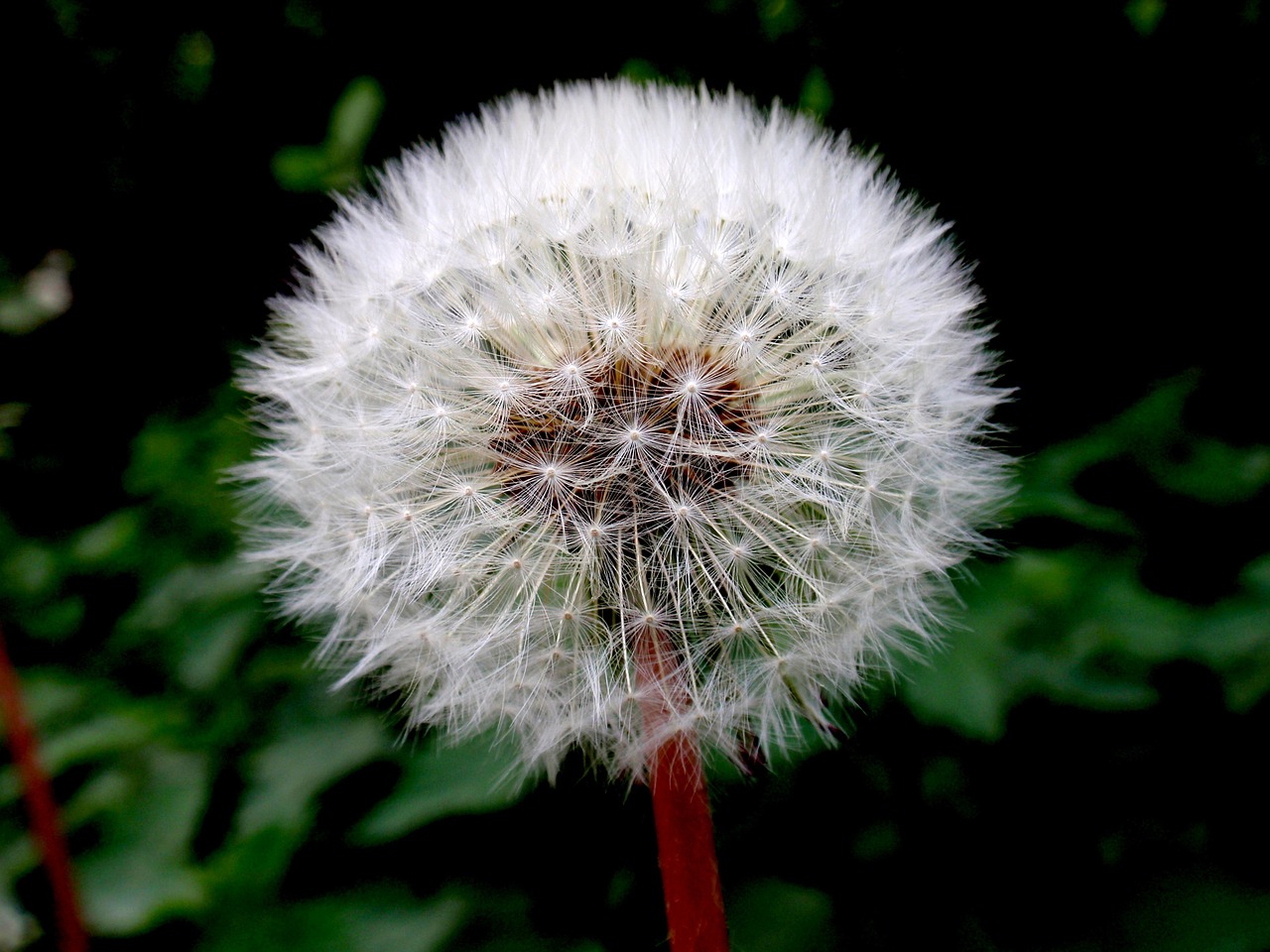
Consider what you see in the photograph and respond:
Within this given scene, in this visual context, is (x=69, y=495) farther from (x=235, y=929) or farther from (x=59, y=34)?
(x=235, y=929)

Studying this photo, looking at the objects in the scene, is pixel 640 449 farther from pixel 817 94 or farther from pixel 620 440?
pixel 817 94

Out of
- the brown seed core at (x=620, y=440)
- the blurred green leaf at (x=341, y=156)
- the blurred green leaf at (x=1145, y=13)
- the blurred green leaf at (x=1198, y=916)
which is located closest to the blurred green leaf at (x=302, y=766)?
the brown seed core at (x=620, y=440)

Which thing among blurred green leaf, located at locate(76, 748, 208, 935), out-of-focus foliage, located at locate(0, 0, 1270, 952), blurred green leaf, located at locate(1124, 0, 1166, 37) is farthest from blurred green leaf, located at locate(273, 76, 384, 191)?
blurred green leaf, located at locate(1124, 0, 1166, 37)

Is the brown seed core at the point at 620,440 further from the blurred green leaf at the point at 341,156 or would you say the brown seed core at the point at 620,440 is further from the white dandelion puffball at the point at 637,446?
the blurred green leaf at the point at 341,156

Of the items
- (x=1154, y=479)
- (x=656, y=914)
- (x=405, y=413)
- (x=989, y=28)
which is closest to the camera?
(x=405, y=413)

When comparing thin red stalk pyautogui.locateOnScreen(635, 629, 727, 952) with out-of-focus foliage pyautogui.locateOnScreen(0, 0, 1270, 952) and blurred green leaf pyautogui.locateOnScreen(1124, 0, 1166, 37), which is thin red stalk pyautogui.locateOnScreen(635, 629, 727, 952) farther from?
blurred green leaf pyautogui.locateOnScreen(1124, 0, 1166, 37)

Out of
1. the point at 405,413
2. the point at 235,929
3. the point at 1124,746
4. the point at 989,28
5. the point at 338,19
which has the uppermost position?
the point at 338,19

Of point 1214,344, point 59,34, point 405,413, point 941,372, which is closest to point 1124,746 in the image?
point 941,372
